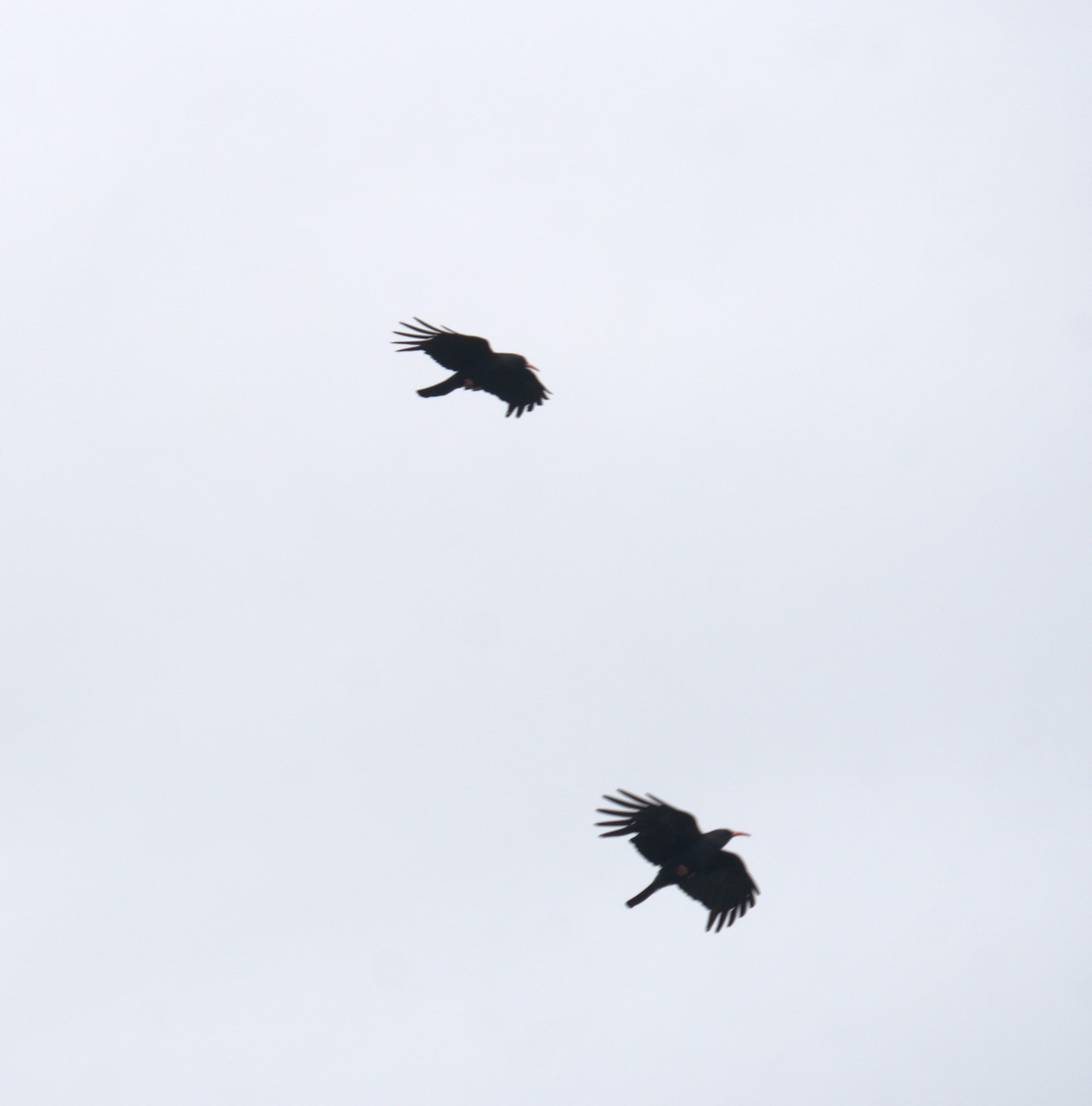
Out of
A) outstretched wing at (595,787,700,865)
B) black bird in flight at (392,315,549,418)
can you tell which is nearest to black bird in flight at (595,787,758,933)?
outstretched wing at (595,787,700,865)

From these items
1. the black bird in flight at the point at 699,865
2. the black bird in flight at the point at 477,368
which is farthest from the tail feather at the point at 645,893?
the black bird in flight at the point at 477,368

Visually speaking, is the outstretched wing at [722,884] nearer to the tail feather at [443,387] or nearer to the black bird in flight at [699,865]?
the black bird in flight at [699,865]

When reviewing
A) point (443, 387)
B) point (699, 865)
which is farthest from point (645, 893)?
point (443, 387)

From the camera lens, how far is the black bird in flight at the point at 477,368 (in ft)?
79.2

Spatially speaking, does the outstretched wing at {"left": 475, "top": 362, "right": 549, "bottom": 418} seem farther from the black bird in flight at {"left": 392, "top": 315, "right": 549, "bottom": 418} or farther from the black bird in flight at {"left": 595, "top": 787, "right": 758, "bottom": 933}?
the black bird in flight at {"left": 595, "top": 787, "right": 758, "bottom": 933}

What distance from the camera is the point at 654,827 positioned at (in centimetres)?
1944

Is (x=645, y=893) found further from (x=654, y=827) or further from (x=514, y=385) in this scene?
(x=514, y=385)

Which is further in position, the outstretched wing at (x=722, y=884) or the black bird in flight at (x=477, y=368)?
the black bird in flight at (x=477, y=368)

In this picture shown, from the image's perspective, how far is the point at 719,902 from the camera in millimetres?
20078

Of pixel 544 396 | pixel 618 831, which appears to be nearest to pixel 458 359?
pixel 544 396

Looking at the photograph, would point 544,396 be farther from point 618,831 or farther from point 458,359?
point 618,831

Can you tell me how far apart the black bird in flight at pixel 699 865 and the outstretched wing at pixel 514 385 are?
7.54m

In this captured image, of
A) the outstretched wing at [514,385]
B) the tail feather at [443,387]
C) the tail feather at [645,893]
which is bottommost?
the tail feather at [645,893]

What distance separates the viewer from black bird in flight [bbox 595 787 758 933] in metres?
19.6
